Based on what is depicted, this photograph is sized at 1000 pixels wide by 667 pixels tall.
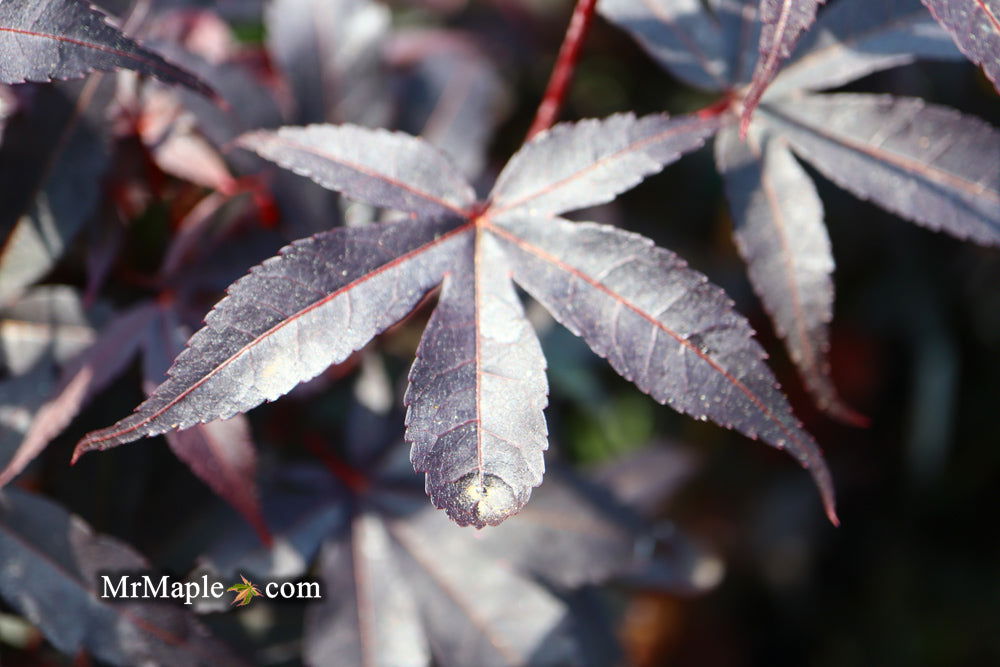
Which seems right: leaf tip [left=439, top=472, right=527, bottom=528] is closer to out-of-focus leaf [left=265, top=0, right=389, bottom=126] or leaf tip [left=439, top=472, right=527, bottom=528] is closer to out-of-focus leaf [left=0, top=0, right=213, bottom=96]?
out-of-focus leaf [left=0, top=0, right=213, bottom=96]

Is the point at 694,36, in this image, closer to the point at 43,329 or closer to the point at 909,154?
the point at 909,154

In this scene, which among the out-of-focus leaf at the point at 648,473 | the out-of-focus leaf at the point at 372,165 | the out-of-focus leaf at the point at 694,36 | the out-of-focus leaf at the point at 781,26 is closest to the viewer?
the out-of-focus leaf at the point at 781,26

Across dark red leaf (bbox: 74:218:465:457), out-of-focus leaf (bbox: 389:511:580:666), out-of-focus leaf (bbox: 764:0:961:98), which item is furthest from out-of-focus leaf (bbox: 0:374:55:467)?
out-of-focus leaf (bbox: 764:0:961:98)

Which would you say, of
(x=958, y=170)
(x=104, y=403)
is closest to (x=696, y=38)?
(x=958, y=170)

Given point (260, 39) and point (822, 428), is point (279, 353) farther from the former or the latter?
point (822, 428)

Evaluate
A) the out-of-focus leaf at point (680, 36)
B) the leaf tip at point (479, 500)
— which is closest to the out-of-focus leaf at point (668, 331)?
the leaf tip at point (479, 500)

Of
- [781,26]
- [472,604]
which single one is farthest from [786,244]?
[472,604]

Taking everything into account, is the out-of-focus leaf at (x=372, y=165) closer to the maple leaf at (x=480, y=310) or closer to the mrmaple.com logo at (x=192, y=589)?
the maple leaf at (x=480, y=310)
